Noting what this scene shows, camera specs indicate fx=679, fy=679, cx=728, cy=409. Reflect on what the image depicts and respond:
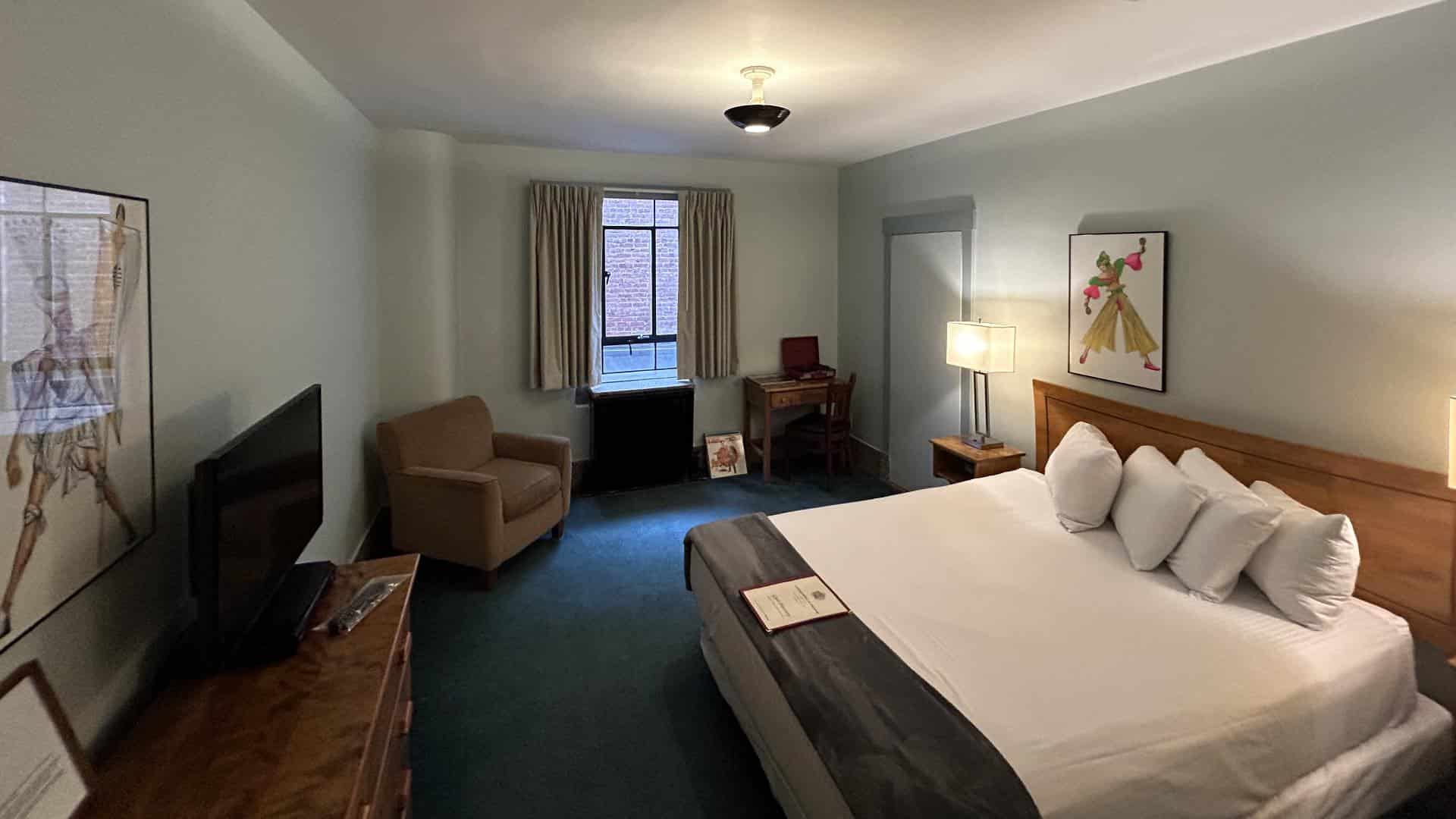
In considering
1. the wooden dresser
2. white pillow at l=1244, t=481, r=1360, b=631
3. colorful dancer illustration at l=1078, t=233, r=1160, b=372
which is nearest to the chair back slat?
colorful dancer illustration at l=1078, t=233, r=1160, b=372

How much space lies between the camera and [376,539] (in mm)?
4070

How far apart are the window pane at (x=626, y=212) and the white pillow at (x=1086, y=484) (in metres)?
3.46

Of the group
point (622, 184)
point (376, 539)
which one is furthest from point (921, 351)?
point (376, 539)

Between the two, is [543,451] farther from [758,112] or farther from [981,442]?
[981,442]

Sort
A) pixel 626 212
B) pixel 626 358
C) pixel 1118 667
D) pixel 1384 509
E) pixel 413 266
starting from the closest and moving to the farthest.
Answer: pixel 1118 667, pixel 1384 509, pixel 413 266, pixel 626 212, pixel 626 358

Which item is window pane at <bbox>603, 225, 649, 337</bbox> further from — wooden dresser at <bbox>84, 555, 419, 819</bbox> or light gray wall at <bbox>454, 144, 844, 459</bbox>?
wooden dresser at <bbox>84, 555, 419, 819</bbox>

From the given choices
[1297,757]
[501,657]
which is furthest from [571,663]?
[1297,757]

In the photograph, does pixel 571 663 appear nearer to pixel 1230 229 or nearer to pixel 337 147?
pixel 337 147

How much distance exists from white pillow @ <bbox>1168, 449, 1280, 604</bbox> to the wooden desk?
9.77 ft

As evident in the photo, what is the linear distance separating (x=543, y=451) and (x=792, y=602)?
2.41 m

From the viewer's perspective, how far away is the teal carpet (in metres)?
2.16

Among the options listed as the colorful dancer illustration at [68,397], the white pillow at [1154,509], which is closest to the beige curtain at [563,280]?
the colorful dancer illustration at [68,397]

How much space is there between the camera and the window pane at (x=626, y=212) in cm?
509

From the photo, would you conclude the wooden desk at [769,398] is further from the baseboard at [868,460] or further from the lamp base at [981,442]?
the lamp base at [981,442]
